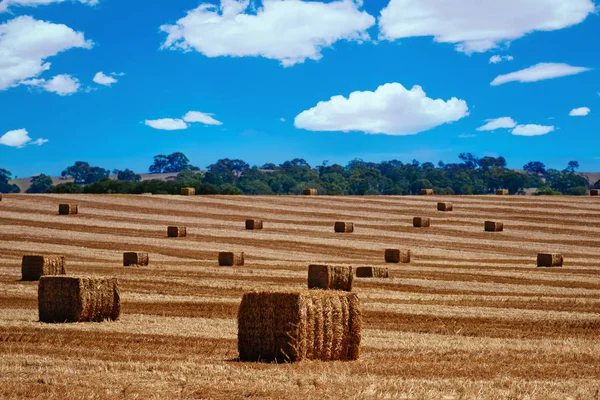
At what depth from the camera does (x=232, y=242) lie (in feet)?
156

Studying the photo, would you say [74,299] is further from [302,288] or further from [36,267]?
[36,267]

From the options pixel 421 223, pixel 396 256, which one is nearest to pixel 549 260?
pixel 396 256

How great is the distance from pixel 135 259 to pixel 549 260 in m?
16.8

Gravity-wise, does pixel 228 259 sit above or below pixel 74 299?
below

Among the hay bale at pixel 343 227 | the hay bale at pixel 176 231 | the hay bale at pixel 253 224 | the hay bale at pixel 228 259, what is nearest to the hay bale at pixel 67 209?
the hay bale at pixel 176 231

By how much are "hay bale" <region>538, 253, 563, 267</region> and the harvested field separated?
0.51 metres

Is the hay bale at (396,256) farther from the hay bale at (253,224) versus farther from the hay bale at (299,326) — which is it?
the hay bale at (299,326)

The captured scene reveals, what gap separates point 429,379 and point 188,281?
18.0 m

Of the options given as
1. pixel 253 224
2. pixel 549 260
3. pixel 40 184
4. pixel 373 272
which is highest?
pixel 40 184

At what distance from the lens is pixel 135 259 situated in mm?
35375

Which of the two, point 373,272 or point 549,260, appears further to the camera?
point 549,260

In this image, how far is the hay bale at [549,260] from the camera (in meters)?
37.9

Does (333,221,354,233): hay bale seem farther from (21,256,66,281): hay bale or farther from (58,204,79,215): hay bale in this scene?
(21,256,66,281): hay bale

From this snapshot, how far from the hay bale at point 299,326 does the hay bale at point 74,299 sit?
6.04 meters
